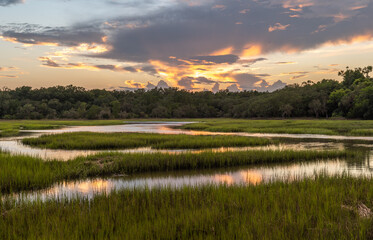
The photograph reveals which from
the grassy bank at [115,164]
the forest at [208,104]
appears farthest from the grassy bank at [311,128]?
the forest at [208,104]

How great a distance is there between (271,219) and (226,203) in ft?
5.34

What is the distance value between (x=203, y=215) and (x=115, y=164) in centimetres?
959

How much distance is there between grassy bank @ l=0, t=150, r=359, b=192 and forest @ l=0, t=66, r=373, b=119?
2621 inches

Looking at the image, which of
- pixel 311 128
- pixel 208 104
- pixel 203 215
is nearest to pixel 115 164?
pixel 203 215

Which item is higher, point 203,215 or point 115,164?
point 203,215

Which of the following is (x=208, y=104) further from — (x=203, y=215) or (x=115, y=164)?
(x=203, y=215)

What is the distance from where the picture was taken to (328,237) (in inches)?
231

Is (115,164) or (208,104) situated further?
(208,104)

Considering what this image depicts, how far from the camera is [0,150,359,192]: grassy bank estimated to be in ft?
39.2

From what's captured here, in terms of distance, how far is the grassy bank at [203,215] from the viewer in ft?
20.0

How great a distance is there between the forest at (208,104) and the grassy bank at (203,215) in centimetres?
7638

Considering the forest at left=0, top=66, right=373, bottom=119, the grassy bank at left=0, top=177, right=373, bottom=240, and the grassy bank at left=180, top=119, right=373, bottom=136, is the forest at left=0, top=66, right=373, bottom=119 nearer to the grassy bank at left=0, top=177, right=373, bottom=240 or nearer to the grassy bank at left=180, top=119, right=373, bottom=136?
the grassy bank at left=180, top=119, right=373, bottom=136

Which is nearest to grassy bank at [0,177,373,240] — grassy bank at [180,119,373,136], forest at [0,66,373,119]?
grassy bank at [180,119,373,136]

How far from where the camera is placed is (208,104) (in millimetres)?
160375
